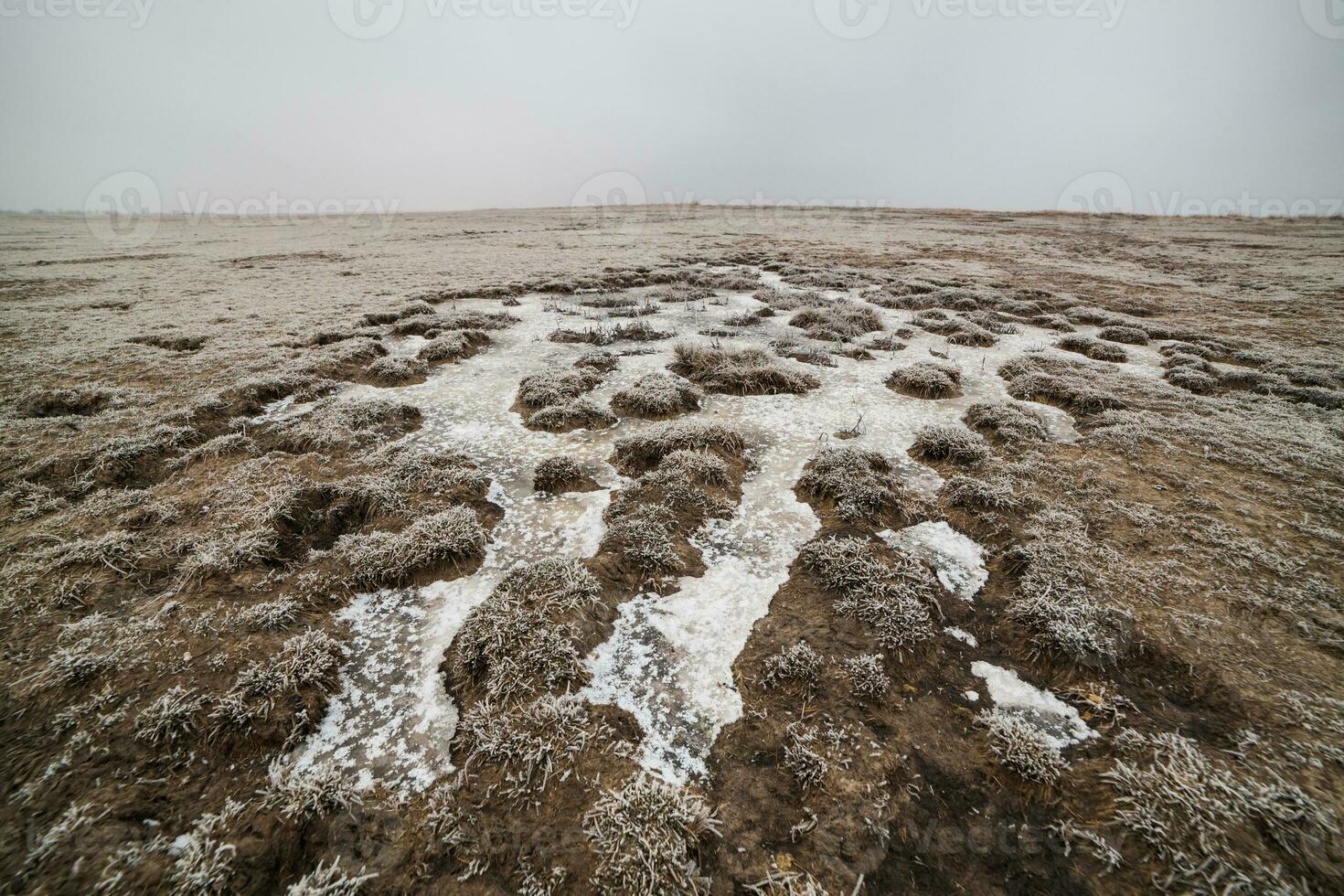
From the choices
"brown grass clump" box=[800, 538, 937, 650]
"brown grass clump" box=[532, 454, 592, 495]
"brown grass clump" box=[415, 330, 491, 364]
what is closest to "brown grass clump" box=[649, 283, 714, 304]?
"brown grass clump" box=[415, 330, 491, 364]

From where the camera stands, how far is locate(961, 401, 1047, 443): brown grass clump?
10505 mm

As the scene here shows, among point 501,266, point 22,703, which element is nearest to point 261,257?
point 501,266

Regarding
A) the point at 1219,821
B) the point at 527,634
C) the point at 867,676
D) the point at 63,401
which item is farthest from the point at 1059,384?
the point at 63,401

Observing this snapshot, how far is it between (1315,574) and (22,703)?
1519cm

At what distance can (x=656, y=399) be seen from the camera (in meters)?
11.5

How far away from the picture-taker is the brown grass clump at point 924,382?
42.3ft

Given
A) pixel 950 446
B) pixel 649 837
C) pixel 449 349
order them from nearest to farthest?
pixel 649 837 → pixel 950 446 → pixel 449 349

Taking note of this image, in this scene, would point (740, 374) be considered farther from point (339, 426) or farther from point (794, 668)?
point (339, 426)

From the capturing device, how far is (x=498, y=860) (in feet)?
12.6

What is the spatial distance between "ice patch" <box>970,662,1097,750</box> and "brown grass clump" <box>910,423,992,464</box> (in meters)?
5.16

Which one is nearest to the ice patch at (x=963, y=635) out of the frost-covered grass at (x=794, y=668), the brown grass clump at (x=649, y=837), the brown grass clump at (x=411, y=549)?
the frost-covered grass at (x=794, y=668)

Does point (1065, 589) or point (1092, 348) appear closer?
point (1065, 589)

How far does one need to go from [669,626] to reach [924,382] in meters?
10.5

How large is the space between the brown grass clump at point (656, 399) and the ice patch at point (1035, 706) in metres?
7.74
